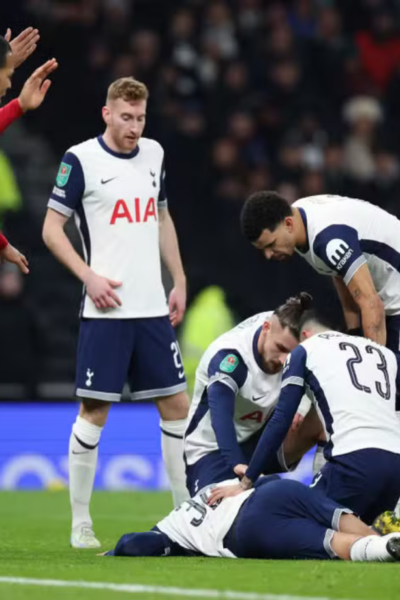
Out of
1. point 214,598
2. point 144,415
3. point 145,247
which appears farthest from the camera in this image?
point 144,415

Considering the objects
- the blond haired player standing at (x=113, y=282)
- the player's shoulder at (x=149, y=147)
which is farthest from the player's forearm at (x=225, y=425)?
the player's shoulder at (x=149, y=147)

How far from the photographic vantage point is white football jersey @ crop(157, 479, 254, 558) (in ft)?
21.1

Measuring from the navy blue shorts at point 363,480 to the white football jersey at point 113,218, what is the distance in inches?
65.3

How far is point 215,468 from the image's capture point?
23.7 ft

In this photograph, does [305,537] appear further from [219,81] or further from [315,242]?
[219,81]

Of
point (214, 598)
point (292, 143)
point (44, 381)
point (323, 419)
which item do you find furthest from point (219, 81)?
point (214, 598)

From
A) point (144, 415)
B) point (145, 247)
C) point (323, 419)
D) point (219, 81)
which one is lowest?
point (144, 415)

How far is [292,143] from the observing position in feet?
50.1

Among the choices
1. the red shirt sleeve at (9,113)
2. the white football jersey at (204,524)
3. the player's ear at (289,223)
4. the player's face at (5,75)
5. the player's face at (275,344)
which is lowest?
the white football jersey at (204,524)

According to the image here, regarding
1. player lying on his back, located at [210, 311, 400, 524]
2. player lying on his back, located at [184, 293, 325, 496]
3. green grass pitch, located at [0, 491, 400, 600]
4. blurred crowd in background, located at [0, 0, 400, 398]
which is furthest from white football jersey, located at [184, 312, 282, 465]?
blurred crowd in background, located at [0, 0, 400, 398]

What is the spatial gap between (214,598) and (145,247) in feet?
10.8

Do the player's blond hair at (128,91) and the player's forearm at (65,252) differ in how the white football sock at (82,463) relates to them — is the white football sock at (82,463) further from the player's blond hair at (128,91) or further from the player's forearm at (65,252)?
the player's blond hair at (128,91)

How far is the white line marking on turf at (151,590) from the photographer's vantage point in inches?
187

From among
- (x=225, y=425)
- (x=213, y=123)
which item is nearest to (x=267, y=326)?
(x=225, y=425)
